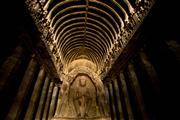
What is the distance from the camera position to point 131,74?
1014cm

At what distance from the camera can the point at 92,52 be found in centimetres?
1939

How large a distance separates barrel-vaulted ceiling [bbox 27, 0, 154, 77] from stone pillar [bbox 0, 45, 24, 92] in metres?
2.85

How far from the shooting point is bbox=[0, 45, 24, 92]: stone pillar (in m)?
6.50

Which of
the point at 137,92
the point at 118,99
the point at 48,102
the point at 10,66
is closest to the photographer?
the point at 10,66

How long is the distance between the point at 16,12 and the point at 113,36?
9200 millimetres

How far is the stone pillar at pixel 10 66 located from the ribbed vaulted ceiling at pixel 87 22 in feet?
14.5

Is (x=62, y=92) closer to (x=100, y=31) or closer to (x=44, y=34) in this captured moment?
(x=44, y=34)

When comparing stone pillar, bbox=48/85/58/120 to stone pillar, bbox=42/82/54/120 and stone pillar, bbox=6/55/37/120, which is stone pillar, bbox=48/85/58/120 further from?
stone pillar, bbox=6/55/37/120

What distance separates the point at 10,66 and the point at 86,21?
9.51 metres

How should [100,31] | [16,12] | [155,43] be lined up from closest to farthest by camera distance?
[16,12] < [155,43] < [100,31]

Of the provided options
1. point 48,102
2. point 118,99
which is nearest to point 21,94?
point 48,102

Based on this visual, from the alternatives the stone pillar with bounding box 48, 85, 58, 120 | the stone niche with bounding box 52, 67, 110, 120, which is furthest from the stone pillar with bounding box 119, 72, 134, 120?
the stone pillar with bounding box 48, 85, 58, 120

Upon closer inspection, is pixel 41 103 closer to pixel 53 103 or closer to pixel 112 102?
pixel 53 103

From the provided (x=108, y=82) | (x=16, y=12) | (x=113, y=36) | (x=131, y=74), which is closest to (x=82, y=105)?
(x=108, y=82)
